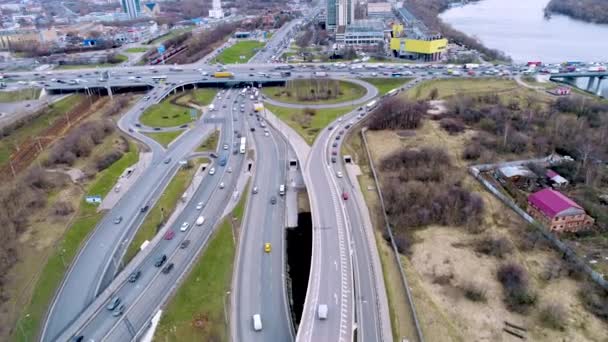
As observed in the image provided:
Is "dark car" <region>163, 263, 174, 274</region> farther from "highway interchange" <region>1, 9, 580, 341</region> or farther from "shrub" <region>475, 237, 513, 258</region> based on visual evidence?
"shrub" <region>475, 237, 513, 258</region>

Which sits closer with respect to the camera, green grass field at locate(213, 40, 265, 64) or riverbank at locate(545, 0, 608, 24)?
green grass field at locate(213, 40, 265, 64)

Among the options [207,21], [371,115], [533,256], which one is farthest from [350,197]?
[207,21]

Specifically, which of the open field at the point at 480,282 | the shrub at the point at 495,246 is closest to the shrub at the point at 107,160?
the open field at the point at 480,282

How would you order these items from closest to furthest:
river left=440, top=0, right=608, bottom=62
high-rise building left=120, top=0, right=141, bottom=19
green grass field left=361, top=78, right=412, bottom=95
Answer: green grass field left=361, top=78, right=412, bottom=95 < river left=440, top=0, right=608, bottom=62 < high-rise building left=120, top=0, right=141, bottom=19

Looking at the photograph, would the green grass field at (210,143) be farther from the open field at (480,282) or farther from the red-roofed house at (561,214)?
the red-roofed house at (561,214)

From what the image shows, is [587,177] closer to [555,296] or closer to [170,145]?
[555,296]

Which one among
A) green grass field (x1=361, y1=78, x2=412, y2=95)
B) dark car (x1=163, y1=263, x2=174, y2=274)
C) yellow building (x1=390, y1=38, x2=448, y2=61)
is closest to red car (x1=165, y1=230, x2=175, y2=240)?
dark car (x1=163, y1=263, x2=174, y2=274)

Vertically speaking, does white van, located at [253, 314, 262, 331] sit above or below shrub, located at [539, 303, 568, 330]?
above

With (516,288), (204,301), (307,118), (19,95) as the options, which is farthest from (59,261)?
(19,95)
